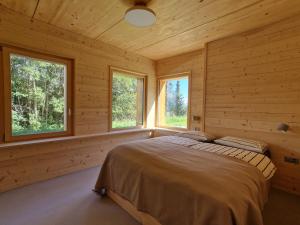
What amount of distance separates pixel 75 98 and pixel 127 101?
4.24ft

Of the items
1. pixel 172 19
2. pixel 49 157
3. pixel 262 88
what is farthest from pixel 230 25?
pixel 49 157

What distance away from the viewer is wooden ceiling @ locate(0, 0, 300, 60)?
2113 mm

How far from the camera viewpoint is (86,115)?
3.21 metres

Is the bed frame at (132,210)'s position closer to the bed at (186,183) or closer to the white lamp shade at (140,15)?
the bed at (186,183)

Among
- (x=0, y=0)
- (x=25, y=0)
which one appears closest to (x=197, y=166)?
(x=25, y=0)

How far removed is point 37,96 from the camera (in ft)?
8.84

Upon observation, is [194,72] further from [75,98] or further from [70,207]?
[70,207]

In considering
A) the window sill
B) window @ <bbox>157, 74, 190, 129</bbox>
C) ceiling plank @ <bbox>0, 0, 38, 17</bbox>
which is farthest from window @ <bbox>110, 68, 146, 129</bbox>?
ceiling plank @ <bbox>0, 0, 38, 17</bbox>

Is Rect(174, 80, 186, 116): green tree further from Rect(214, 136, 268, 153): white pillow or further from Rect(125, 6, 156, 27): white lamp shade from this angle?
Rect(125, 6, 156, 27): white lamp shade

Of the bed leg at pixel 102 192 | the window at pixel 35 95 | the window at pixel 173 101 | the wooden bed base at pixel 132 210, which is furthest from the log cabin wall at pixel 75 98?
the wooden bed base at pixel 132 210

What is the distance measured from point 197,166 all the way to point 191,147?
725 mm

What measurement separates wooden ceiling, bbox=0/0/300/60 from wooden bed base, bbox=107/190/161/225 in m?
2.43

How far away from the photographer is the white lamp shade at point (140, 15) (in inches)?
80.9

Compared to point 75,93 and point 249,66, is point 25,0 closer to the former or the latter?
point 75,93
